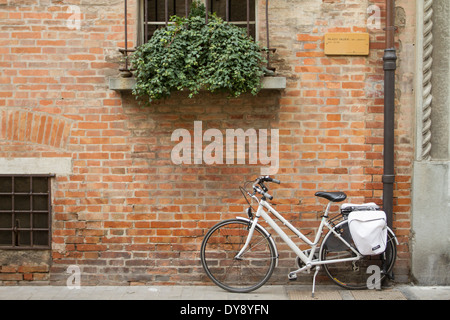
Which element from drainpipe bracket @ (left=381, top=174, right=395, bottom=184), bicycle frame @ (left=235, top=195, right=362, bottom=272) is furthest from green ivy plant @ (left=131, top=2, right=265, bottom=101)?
drainpipe bracket @ (left=381, top=174, right=395, bottom=184)

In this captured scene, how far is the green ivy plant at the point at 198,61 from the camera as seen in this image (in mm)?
5184

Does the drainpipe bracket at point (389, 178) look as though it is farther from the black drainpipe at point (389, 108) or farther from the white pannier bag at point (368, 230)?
the white pannier bag at point (368, 230)

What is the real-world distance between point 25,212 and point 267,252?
2.60 meters

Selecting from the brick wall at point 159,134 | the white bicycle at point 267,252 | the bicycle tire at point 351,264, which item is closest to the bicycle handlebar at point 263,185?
the white bicycle at point 267,252

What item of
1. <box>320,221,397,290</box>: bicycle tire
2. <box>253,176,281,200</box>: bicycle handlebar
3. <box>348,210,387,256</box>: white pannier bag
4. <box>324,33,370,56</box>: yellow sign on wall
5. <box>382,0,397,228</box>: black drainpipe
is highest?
<box>324,33,370,56</box>: yellow sign on wall

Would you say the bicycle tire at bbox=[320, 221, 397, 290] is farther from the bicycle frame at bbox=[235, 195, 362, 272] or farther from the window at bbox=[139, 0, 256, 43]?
the window at bbox=[139, 0, 256, 43]

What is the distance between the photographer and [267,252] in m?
5.60

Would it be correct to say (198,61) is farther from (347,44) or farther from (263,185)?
(347,44)

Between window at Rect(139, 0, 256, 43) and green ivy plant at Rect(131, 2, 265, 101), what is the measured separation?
39 centimetres

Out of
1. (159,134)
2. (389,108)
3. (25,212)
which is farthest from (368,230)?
(25,212)

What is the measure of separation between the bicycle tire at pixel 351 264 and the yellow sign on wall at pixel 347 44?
1.75 m

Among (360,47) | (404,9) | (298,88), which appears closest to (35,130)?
(298,88)

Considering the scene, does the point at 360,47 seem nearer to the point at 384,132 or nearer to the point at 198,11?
the point at 384,132

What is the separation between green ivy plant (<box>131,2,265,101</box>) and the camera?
5184mm
